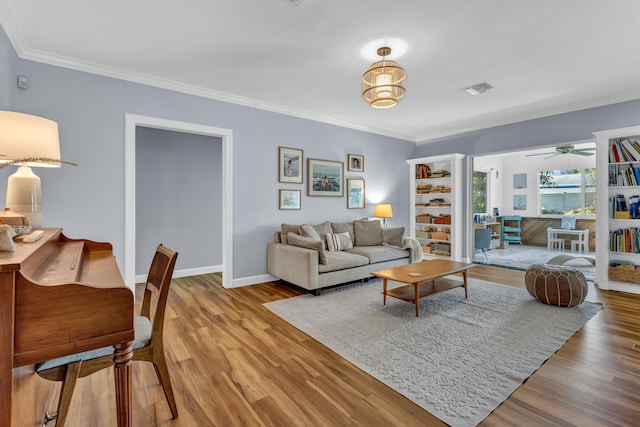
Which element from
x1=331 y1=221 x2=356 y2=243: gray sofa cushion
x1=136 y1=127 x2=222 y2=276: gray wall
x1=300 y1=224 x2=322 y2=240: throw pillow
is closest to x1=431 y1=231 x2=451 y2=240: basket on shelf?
x1=331 y1=221 x2=356 y2=243: gray sofa cushion

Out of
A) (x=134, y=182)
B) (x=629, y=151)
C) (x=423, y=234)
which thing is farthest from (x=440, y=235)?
(x=134, y=182)

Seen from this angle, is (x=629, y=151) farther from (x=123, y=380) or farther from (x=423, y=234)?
(x=123, y=380)

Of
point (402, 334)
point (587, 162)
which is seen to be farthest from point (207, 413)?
point (587, 162)

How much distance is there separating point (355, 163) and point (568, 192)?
6.25 m

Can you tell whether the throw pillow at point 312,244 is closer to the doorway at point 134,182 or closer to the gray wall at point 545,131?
the doorway at point 134,182

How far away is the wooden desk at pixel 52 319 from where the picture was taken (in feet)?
2.96

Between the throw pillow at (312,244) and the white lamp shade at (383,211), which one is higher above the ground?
the white lamp shade at (383,211)

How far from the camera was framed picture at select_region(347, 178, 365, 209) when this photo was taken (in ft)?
18.5

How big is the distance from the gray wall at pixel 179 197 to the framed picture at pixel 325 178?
165 cm

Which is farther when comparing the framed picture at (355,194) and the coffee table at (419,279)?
the framed picture at (355,194)

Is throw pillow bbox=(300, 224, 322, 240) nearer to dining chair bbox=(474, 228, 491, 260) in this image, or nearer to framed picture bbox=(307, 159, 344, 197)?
framed picture bbox=(307, 159, 344, 197)

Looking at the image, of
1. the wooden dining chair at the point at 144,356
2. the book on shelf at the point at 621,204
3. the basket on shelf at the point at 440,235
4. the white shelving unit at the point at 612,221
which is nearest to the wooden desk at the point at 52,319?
the wooden dining chair at the point at 144,356

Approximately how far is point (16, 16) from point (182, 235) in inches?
125


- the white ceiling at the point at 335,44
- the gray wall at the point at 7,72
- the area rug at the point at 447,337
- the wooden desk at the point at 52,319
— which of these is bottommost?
the area rug at the point at 447,337
